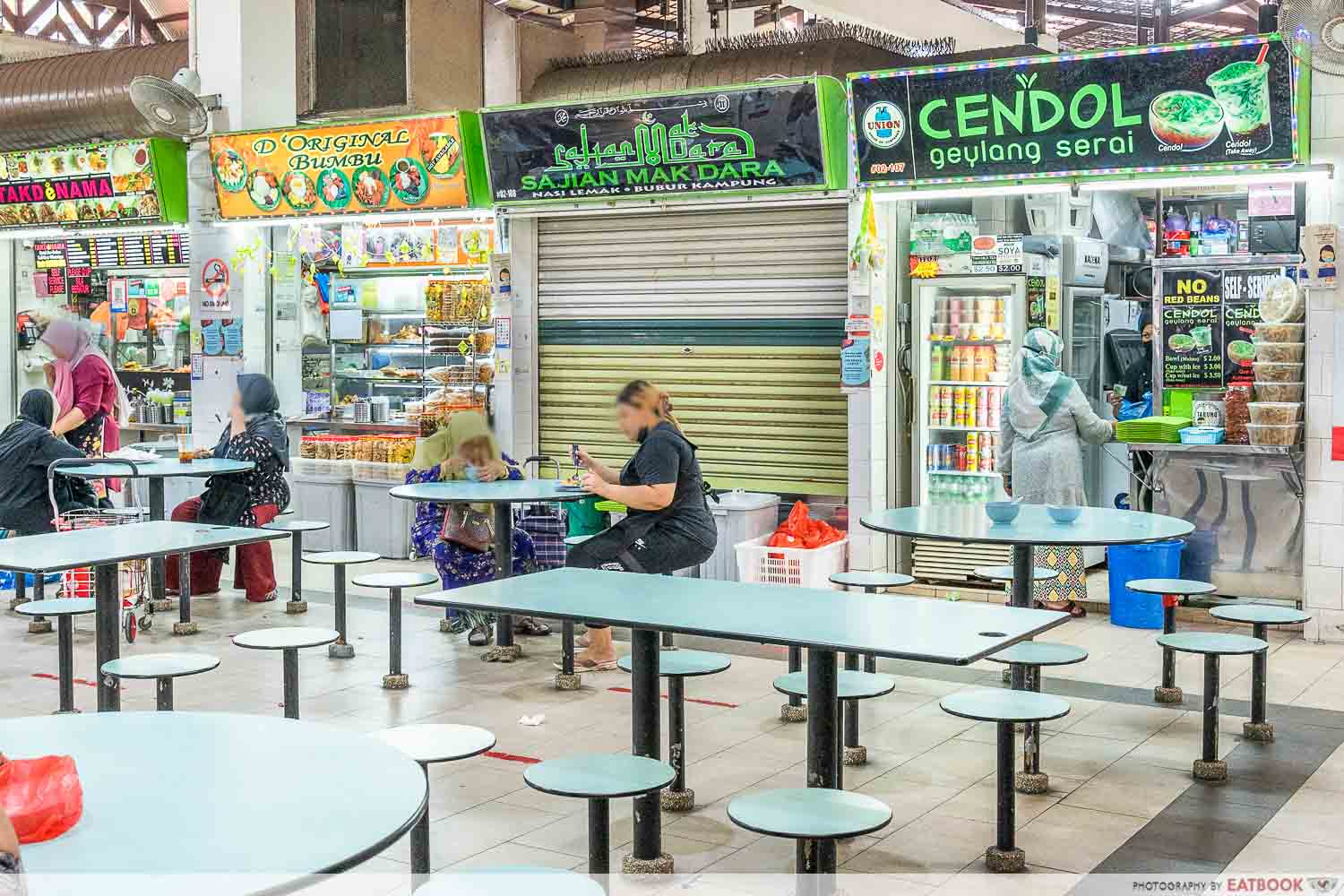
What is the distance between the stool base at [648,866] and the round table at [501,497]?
282cm

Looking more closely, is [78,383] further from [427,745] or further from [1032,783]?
[1032,783]

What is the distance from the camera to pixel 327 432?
11.8 m

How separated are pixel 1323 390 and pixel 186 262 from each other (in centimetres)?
963

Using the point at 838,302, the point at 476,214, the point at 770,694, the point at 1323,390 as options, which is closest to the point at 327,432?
the point at 476,214

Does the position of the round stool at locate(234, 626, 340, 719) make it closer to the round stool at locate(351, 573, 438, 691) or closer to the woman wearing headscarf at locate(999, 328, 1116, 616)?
the round stool at locate(351, 573, 438, 691)

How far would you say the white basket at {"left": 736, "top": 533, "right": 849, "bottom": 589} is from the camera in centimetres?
875

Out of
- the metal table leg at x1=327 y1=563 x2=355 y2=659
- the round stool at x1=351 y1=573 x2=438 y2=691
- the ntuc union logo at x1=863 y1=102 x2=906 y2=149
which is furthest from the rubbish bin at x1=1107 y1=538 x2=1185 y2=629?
the metal table leg at x1=327 y1=563 x2=355 y2=659

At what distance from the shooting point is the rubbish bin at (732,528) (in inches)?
367

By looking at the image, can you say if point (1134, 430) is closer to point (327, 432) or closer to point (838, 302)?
point (838, 302)

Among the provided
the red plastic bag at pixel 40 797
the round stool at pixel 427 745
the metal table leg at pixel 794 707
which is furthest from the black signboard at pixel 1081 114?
the red plastic bag at pixel 40 797

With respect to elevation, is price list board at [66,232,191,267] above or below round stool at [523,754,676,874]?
above

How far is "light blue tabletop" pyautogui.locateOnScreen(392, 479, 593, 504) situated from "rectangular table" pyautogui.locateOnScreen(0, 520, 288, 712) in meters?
0.99

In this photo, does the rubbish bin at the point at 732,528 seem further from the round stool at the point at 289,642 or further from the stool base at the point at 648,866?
the stool base at the point at 648,866

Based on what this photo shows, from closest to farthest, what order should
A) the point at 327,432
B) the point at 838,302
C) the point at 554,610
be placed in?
the point at 554,610 → the point at 838,302 → the point at 327,432
